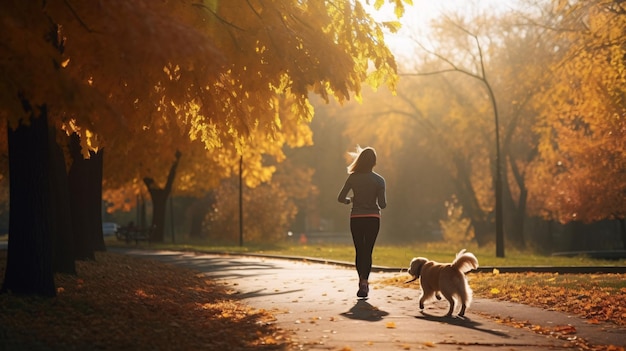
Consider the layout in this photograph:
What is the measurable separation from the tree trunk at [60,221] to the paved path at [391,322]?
291 centimetres

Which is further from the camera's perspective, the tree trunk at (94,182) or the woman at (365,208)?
the tree trunk at (94,182)

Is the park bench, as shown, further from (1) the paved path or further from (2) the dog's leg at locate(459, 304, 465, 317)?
(2) the dog's leg at locate(459, 304, 465, 317)

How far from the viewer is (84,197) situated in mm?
21656

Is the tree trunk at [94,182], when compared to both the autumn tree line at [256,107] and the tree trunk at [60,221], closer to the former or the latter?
the autumn tree line at [256,107]

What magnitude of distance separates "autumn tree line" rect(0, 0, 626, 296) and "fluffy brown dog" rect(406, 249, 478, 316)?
2.40m

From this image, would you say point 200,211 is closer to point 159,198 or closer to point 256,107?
point 159,198

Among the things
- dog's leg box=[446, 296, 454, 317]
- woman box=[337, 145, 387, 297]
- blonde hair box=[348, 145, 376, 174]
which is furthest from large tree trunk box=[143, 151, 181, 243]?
dog's leg box=[446, 296, 454, 317]

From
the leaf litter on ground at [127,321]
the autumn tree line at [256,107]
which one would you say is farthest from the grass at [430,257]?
the leaf litter on ground at [127,321]

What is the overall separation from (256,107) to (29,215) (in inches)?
148

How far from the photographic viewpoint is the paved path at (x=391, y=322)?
9398 millimetres

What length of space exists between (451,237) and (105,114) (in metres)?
45.5

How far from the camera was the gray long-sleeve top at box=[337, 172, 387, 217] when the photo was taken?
43.9 ft

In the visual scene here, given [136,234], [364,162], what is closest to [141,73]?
[364,162]

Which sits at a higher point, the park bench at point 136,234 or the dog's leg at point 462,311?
the park bench at point 136,234
